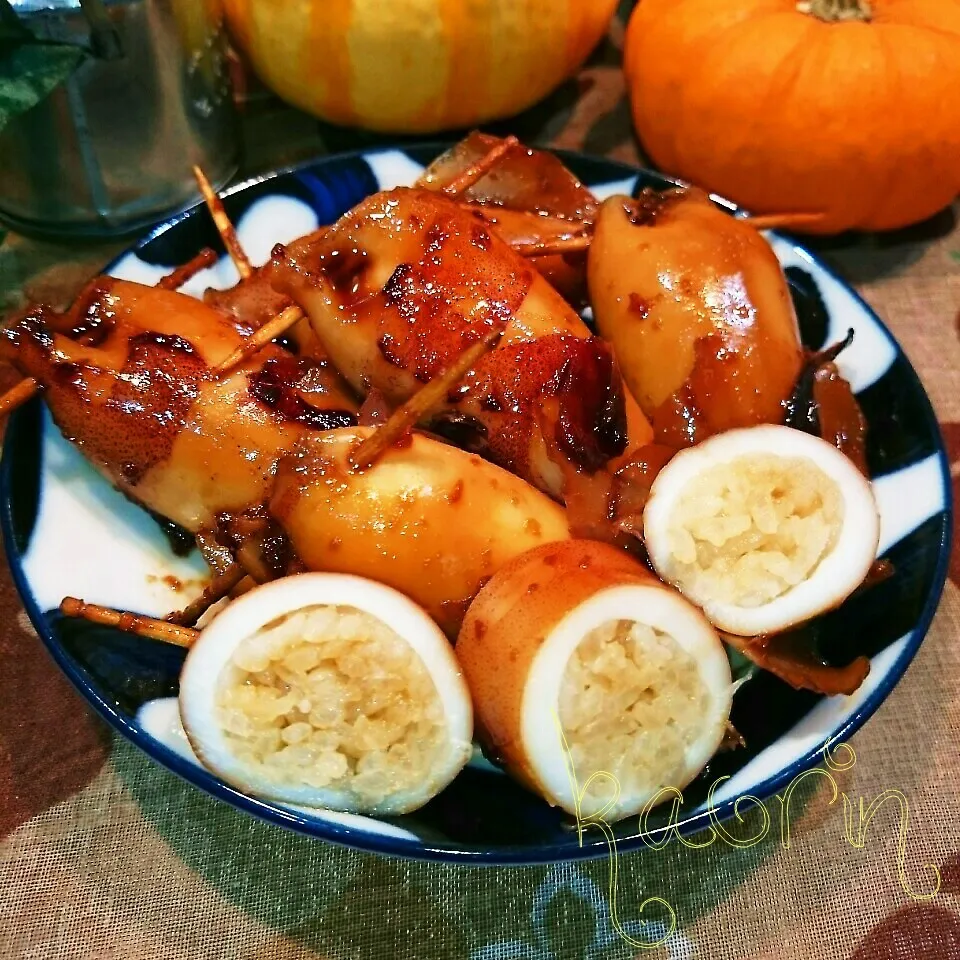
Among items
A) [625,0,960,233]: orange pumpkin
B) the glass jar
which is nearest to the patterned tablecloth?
the glass jar

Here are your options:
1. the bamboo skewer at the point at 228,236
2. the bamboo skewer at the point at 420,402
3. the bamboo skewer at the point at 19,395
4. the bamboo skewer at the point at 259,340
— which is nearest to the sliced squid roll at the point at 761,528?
the bamboo skewer at the point at 420,402

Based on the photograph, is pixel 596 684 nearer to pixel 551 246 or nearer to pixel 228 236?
pixel 551 246

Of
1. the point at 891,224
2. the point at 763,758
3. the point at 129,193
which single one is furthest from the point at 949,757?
the point at 129,193

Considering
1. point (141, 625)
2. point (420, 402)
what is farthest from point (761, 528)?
point (141, 625)

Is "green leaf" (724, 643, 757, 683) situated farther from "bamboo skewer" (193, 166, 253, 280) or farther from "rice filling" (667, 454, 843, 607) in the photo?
"bamboo skewer" (193, 166, 253, 280)

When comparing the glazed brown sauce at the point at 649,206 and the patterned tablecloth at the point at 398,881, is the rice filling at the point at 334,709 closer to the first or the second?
the patterned tablecloth at the point at 398,881

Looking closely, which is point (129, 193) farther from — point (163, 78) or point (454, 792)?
point (454, 792)
